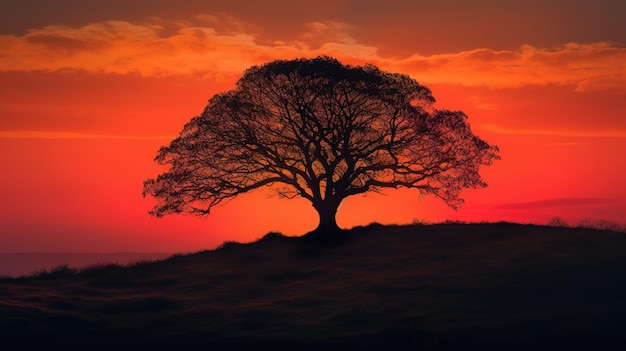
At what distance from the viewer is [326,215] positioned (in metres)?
56.2

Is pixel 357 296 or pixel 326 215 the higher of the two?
pixel 326 215

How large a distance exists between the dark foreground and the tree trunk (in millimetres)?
1521

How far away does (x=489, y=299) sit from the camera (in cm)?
3859

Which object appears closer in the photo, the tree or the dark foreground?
the dark foreground

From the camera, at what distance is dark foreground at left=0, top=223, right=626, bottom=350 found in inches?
1351

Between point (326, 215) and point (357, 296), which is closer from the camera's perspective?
point (357, 296)

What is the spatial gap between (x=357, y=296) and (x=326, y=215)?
15566 millimetres

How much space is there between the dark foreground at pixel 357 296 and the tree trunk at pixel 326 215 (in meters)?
1.52

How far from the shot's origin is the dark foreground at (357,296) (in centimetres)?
3431

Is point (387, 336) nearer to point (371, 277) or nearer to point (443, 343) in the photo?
point (443, 343)

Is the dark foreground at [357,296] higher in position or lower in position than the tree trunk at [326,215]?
lower

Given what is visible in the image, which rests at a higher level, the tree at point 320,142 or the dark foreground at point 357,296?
the tree at point 320,142

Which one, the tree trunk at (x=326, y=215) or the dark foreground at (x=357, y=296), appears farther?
the tree trunk at (x=326, y=215)

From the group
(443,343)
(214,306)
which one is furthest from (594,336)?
(214,306)
